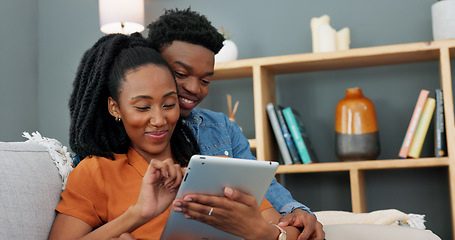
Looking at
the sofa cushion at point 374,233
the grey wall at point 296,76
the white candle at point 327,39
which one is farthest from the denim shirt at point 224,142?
the grey wall at point 296,76

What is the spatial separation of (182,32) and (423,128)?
1.32m

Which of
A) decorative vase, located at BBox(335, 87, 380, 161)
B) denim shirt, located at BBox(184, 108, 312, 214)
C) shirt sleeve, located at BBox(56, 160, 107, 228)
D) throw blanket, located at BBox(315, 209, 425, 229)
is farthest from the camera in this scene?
decorative vase, located at BBox(335, 87, 380, 161)

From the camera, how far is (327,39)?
7.58 ft

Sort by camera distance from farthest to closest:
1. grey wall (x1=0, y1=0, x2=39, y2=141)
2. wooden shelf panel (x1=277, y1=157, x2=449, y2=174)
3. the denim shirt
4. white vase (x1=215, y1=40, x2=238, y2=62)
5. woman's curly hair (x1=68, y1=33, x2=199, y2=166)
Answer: grey wall (x1=0, y1=0, x2=39, y2=141)
white vase (x1=215, y1=40, x2=238, y2=62)
wooden shelf panel (x1=277, y1=157, x2=449, y2=174)
the denim shirt
woman's curly hair (x1=68, y1=33, x2=199, y2=166)

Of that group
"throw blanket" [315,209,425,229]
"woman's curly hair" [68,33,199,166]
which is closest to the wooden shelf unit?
"throw blanket" [315,209,425,229]

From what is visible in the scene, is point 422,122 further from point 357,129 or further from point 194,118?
point 194,118

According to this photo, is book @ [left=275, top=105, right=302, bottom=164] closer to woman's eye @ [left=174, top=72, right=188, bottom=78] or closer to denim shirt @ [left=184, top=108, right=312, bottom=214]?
denim shirt @ [left=184, top=108, right=312, bottom=214]

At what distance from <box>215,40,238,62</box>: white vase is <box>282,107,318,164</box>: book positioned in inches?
14.3

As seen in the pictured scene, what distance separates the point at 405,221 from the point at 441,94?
838mm

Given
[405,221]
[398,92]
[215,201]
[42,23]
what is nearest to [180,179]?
[215,201]

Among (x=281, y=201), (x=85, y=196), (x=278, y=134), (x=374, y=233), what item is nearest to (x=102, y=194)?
(x=85, y=196)

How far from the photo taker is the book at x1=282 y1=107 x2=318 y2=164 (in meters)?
2.30

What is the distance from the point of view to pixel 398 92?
2.48 meters

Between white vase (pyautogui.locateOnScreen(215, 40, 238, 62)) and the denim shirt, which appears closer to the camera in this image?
the denim shirt
